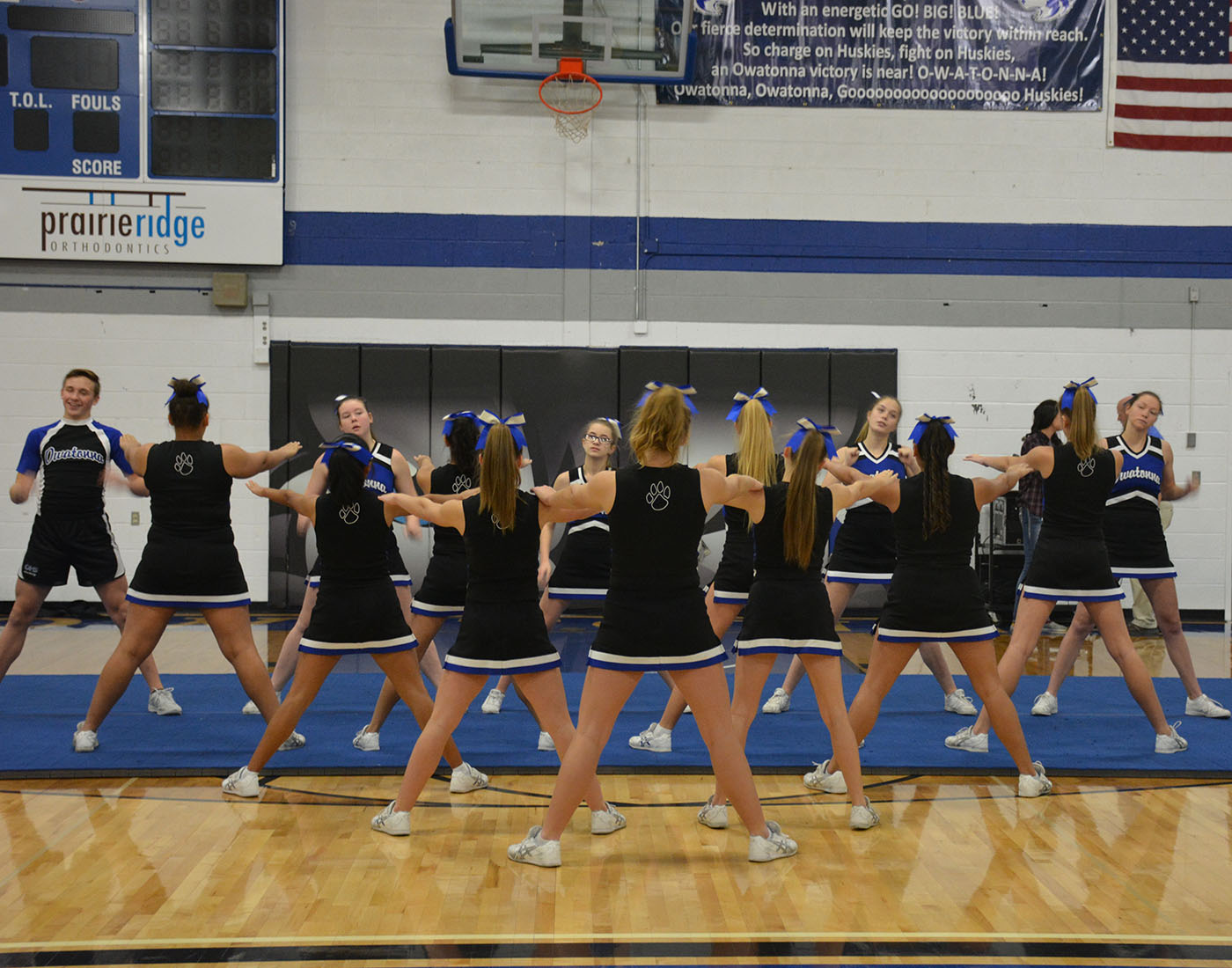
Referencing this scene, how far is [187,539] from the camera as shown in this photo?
539 centimetres

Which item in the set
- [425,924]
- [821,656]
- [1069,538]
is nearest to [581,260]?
[1069,538]

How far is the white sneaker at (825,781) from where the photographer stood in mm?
5148

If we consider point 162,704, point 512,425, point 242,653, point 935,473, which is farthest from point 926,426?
point 162,704

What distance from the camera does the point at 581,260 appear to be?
36.3ft

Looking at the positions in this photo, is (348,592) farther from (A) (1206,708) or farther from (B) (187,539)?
(A) (1206,708)

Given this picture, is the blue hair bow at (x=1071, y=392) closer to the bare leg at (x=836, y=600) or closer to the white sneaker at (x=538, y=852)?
the bare leg at (x=836, y=600)

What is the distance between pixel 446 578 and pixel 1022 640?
9.25ft

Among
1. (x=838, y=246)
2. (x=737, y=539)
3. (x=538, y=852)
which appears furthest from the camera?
(x=838, y=246)

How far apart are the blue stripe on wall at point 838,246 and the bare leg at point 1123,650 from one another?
607 cm

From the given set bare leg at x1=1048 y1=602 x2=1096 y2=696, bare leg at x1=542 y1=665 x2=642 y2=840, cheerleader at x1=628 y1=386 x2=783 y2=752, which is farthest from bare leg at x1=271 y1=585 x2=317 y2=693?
bare leg at x1=1048 y1=602 x2=1096 y2=696

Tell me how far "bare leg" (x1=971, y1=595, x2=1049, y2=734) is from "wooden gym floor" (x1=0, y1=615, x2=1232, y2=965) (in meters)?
0.49

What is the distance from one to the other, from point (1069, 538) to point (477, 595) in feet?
10.0

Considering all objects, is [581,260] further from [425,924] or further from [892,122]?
[425,924]

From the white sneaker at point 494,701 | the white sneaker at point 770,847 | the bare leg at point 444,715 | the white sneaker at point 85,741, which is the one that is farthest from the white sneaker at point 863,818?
the white sneaker at point 85,741
